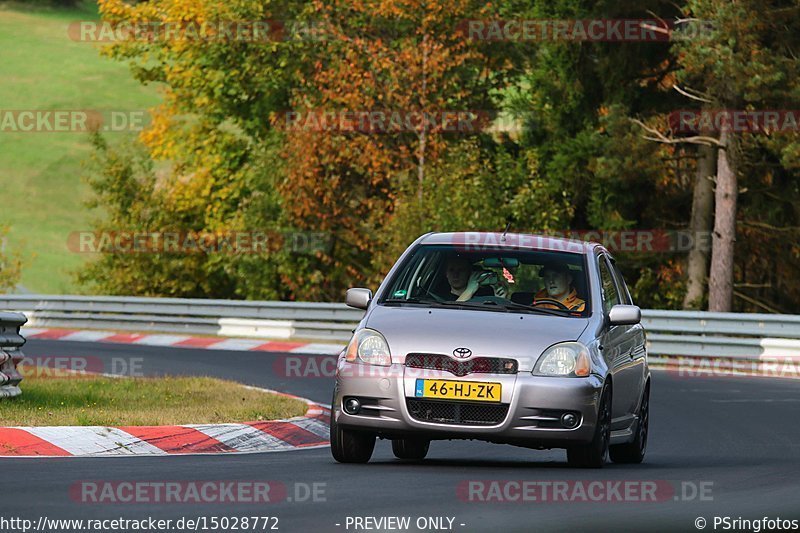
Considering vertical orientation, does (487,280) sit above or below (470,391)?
above

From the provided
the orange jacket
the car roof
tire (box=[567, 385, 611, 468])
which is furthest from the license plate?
the car roof

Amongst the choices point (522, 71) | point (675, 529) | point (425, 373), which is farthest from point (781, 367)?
point (522, 71)

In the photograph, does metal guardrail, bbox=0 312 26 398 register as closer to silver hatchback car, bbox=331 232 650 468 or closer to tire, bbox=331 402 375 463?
silver hatchback car, bbox=331 232 650 468

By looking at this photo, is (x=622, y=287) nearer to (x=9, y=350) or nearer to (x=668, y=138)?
(x=9, y=350)

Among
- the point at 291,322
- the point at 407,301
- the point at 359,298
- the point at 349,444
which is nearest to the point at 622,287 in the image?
the point at 407,301

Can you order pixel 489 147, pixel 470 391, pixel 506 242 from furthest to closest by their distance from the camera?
pixel 489 147 → pixel 506 242 → pixel 470 391

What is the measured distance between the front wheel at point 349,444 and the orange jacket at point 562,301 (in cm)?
159

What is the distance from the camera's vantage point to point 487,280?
42.0 ft

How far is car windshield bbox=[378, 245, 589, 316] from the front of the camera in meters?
12.5

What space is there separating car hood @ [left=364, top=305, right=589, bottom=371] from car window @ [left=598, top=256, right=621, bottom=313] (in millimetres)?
752

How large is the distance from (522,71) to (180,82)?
11008 millimetres

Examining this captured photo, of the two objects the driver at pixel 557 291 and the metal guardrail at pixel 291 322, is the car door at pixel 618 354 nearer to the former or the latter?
the driver at pixel 557 291

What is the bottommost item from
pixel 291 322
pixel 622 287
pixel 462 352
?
pixel 291 322

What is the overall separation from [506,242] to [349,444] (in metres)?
2.08
